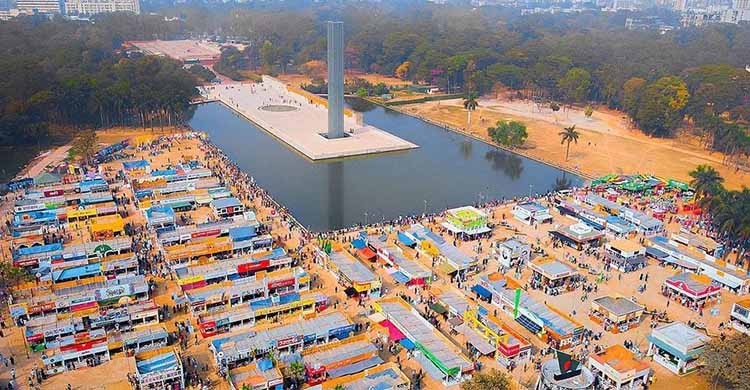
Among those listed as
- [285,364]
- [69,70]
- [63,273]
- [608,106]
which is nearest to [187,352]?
[285,364]

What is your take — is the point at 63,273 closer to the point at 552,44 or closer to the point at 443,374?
the point at 443,374

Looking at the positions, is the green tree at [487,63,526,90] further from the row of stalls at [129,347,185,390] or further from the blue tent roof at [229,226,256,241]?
the row of stalls at [129,347,185,390]

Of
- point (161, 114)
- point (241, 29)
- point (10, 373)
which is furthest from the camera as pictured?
point (241, 29)

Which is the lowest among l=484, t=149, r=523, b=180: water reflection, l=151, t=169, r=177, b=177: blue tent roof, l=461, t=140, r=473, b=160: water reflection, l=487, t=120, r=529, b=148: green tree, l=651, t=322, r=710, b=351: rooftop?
l=484, t=149, r=523, b=180: water reflection

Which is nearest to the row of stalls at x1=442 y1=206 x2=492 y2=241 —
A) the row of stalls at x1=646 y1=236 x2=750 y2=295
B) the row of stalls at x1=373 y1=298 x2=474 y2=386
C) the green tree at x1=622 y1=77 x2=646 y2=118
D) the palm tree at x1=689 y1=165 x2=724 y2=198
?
the row of stalls at x1=373 y1=298 x2=474 y2=386

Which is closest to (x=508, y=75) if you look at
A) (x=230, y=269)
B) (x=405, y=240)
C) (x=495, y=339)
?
(x=405, y=240)

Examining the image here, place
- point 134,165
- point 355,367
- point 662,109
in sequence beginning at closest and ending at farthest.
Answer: point 355,367, point 134,165, point 662,109

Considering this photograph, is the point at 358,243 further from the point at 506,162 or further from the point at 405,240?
the point at 506,162
